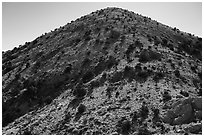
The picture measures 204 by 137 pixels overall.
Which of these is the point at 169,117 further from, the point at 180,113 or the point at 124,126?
the point at 124,126

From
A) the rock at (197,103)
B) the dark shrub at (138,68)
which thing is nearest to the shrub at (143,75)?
the dark shrub at (138,68)

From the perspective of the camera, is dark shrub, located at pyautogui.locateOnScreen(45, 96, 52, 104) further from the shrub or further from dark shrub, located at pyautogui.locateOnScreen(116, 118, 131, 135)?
dark shrub, located at pyautogui.locateOnScreen(116, 118, 131, 135)

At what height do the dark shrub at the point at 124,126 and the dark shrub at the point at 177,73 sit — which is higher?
the dark shrub at the point at 177,73

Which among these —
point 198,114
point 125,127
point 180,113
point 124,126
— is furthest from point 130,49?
point 125,127

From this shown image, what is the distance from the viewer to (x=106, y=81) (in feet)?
105

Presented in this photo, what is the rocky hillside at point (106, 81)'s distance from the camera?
23953mm

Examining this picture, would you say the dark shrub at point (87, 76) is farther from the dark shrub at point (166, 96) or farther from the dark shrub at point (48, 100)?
the dark shrub at point (166, 96)

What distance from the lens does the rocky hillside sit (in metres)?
24.0

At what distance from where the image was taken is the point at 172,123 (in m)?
22.7

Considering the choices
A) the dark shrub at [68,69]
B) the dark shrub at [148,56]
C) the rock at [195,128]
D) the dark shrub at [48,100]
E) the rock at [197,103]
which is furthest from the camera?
the dark shrub at [68,69]

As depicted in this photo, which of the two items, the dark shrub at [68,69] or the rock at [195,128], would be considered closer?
the rock at [195,128]

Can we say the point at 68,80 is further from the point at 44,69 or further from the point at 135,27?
the point at 135,27

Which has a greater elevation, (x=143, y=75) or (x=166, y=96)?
(x=143, y=75)

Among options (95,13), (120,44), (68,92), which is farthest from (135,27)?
(68,92)
